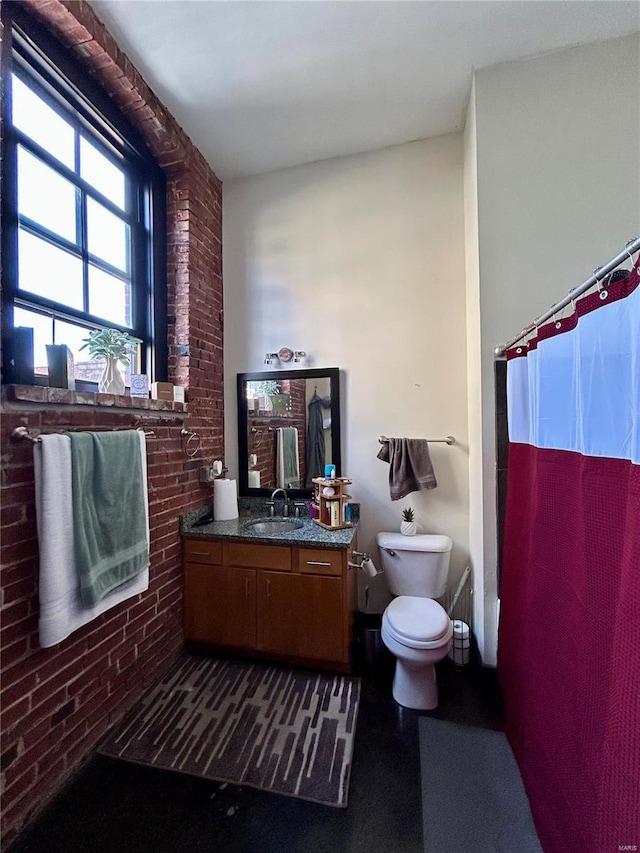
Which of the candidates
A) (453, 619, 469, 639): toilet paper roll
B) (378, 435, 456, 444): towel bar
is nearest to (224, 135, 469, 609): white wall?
(378, 435, 456, 444): towel bar

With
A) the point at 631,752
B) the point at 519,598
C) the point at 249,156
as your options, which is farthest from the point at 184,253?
the point at 631,752

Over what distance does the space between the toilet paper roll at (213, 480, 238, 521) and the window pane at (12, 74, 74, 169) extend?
193 cm

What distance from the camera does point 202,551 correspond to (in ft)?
6.78

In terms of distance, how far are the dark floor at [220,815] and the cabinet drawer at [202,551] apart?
89 cm

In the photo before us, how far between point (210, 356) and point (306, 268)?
0.96m

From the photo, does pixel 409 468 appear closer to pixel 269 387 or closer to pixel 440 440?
pixel 440 440

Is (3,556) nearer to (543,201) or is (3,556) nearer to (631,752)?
(631,752)

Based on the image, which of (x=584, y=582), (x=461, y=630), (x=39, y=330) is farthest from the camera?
(x=461, y=630)

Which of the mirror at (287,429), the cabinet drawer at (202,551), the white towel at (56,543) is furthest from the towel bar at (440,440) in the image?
the white towel at (56,543)

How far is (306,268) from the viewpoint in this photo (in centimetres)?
247

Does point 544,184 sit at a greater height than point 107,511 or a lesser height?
greater

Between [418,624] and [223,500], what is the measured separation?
4.64 ft

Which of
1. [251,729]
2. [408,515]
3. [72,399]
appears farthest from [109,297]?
[251,729]

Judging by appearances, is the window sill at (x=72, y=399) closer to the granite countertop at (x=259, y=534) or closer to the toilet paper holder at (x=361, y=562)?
the granite countertop at (x=259, y=534)
